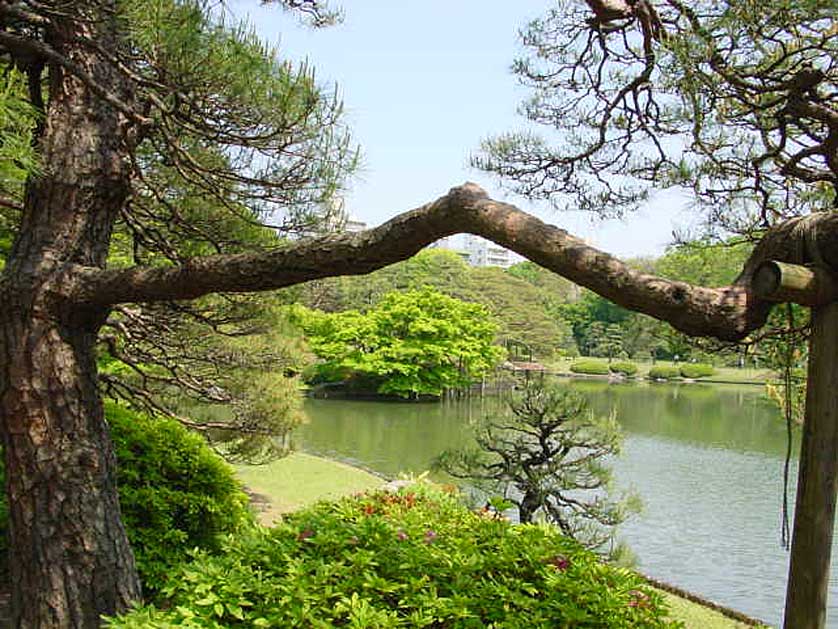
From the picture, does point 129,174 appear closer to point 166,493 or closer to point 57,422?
point 57,422

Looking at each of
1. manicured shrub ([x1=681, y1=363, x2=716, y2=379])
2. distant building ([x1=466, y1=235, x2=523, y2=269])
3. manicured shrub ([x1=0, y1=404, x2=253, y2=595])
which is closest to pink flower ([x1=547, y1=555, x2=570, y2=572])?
manicured shrub ([x1=0, y1=404, x2=253, y2=595])

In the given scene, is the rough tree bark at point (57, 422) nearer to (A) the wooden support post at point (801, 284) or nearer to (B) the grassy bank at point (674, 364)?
(A) the wooden support post at point (801, 284)

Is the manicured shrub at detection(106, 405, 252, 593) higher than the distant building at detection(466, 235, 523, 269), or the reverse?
the distant building at detection(466, 235, 523, 269)

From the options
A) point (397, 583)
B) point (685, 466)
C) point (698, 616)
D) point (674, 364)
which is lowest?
point (698, 616)

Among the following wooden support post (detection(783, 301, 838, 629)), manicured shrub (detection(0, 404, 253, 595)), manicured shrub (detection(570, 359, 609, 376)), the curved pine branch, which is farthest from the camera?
manicured shrub (detection(570, 359, 609, 376))

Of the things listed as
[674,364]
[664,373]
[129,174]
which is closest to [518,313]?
[664,373]

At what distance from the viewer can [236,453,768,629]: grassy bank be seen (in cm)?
670

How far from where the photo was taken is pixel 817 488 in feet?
3.13

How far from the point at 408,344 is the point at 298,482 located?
9.14m

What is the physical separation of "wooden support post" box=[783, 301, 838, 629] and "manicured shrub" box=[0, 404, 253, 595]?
2576 millimetres

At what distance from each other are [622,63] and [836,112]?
3.29 feet

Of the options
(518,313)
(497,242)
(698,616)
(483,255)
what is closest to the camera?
(497,242)

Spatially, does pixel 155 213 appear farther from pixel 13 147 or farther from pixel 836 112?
pixel 836 112

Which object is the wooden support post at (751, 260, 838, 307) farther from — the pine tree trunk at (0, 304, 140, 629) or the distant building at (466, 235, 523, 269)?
the distant building at (466, 235, 523, 269)
